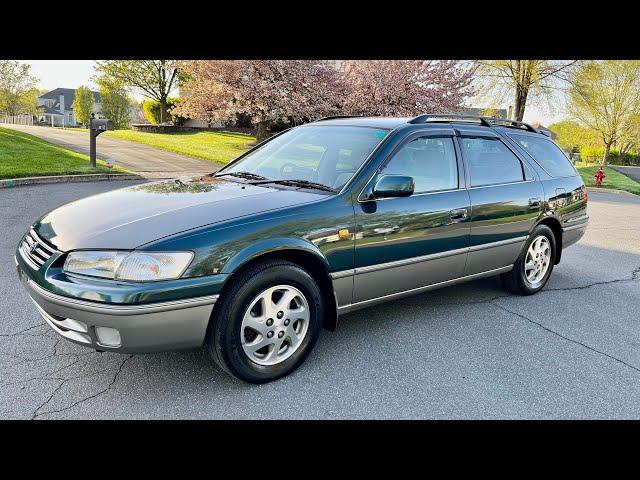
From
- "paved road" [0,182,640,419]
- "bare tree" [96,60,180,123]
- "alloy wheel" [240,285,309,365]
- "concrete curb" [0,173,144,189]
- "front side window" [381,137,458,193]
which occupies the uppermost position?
"bare tree" [96,60,180,123]

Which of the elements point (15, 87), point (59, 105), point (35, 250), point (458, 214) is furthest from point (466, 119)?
point (59, 105)

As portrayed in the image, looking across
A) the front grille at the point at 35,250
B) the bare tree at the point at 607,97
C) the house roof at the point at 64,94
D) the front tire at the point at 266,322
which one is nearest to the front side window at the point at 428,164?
the front tire at the point at 266,322

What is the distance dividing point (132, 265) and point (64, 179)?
957 cm

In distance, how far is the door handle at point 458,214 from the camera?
4.03m

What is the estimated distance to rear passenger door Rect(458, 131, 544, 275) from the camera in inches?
169

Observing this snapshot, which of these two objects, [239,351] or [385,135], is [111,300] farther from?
[385,135]

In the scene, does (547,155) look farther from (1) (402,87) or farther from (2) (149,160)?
(1) (402,87)

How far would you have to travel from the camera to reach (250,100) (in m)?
22.2

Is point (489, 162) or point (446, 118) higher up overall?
point (446, 118)

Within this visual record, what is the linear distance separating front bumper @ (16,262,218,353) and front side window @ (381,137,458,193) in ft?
5.80

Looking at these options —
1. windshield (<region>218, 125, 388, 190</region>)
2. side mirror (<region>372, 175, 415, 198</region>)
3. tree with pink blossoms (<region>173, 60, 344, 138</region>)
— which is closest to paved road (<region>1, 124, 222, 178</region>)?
tree with pink blossoms (<region>173, 60, 344, 138</region>)

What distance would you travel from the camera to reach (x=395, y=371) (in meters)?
3.32

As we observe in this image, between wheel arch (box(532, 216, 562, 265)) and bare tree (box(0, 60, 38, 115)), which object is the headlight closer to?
wheel arch (box(532, 216, 562, 265))
